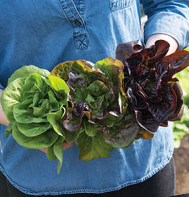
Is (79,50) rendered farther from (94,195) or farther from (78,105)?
(94,195)

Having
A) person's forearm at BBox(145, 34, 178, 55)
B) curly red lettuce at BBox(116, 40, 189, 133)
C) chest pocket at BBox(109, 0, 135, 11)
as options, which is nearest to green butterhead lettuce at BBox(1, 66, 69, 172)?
curly red lettuce at BBox(116, 40, 189, 133)

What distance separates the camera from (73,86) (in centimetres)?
93

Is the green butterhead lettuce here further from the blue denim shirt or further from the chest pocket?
the chest pocket

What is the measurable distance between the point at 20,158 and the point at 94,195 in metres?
0.38

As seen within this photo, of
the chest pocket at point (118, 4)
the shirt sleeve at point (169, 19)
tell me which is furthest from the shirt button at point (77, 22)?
the shirt sleeve at point (169, 19)

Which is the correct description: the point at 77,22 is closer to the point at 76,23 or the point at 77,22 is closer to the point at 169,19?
the point at 76,23

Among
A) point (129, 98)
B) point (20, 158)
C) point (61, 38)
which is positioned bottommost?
point (20, 158)

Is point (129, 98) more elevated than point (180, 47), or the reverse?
point (129, 98)

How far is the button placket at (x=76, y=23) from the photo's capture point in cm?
110

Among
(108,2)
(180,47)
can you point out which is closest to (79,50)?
(108,2)

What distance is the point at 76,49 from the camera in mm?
1179

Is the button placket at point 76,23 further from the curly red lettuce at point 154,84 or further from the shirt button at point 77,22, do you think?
the curly red lettuce at point 154,84

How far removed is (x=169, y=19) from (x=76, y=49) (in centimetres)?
48

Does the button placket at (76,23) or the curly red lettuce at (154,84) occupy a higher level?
the button placket at (76,23)
